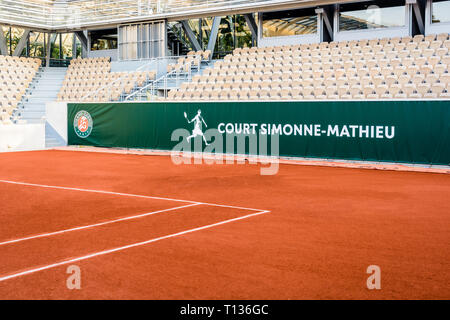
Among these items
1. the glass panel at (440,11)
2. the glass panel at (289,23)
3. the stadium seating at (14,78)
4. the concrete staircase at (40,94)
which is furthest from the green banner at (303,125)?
the glass panel at (289,23)

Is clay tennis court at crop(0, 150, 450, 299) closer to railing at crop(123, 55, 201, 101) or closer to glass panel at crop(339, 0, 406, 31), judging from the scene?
glass panel at crop(339, 0, 406, 31)

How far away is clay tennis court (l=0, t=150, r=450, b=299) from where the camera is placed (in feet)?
16.2

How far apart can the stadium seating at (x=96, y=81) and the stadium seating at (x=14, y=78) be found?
2205 millimetres

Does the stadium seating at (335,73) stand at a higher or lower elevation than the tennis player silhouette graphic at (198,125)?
higher

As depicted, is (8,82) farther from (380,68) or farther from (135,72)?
(380,68)

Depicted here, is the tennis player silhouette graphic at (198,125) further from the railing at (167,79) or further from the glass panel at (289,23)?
the glass panel at (289,23)

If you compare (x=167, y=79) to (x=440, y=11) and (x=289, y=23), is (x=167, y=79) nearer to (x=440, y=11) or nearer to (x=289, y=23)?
(x=289, y=23)

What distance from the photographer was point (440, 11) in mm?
23938

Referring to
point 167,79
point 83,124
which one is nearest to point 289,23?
point 167,79

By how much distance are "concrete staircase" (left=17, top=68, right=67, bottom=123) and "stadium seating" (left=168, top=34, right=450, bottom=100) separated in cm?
Answer: 1021

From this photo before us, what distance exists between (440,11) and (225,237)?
2140cm

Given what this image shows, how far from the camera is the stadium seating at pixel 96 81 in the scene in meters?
28.3

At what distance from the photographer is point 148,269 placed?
5473mm

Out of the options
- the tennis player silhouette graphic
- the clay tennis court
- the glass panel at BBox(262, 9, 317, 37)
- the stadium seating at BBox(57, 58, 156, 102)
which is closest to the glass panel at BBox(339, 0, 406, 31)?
the glass panel at BBox(262, 9, 317, 37)
